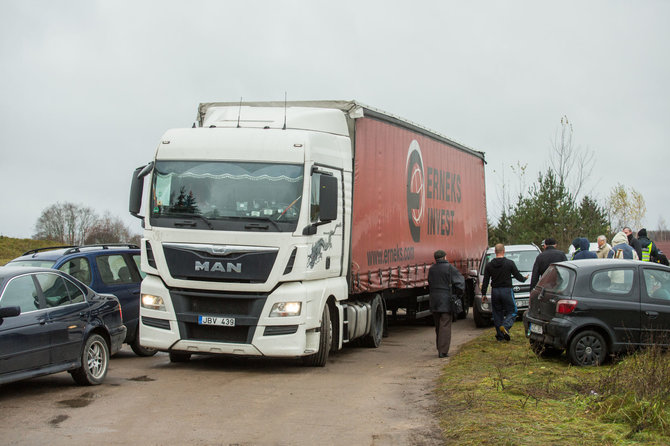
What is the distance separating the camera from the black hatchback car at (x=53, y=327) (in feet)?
29.6

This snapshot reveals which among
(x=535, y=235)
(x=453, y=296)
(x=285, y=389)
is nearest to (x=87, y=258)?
(x=285, y=389)

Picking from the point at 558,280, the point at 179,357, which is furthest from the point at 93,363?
the point at 558,280

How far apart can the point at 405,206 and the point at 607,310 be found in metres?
5.95

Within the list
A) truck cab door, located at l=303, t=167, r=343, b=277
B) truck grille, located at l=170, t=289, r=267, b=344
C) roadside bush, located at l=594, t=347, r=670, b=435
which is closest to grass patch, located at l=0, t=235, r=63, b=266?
truck grille, located at l=170, t=289, r=267, b=344

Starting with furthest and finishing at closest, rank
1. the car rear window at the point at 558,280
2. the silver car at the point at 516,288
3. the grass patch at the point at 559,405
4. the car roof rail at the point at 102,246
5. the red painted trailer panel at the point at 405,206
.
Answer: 1. the silver car at the point at 516,288
2. the red painted trailer panel at the point at 405,206
3. the car roof rail at the point at 102,246
4. the car rear window at the point at 558,280
5. the grass patch at the point at 559,405

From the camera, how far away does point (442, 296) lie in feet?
45.8

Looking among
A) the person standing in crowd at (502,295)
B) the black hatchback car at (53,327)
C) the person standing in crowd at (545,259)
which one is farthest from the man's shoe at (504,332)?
the black hatchback car at (53,327)

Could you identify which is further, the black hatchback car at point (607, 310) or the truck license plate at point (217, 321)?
the black hatchback car at point (607, 310)

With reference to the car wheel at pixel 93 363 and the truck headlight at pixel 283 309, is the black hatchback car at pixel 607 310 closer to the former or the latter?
the truck headlight at pixel 283 309

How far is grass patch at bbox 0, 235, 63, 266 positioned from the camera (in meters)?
53.0

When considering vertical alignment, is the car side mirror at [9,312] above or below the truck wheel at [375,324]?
above

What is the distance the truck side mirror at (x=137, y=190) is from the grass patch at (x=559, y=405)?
5180 millimetres

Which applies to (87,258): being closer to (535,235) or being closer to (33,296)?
(33,296)

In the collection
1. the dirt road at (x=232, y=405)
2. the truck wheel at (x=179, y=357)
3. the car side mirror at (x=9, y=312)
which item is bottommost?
the dirt road at (x=232, y=405)
